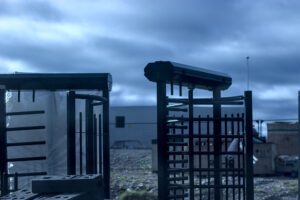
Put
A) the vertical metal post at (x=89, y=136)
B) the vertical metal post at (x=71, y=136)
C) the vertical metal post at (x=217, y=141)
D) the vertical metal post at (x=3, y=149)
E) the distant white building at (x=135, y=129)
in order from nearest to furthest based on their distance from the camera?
the vertical metal post at (x=217, y=141), the vertical metal post at (x=71, y=136), the vertical metal post at (x=89, y=136), the vertical metal post at (x=3, y=149), the distant white building at (x=135, y=129)

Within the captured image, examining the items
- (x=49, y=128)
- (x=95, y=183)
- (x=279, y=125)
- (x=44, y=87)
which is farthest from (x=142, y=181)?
(x=95, y=183)

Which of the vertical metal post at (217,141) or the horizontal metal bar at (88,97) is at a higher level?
the horizontal metal bar at (88,97)

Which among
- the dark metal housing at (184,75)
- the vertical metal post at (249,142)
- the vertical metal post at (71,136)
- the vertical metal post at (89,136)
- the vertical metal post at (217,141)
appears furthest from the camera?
the vertical metal post at (89,136)

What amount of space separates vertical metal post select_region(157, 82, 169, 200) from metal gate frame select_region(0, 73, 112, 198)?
108 cm

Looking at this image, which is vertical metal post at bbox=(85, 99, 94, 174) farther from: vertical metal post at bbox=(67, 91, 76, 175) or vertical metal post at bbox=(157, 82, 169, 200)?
vertical metal post at bbox=(157, 82, 169, 200)

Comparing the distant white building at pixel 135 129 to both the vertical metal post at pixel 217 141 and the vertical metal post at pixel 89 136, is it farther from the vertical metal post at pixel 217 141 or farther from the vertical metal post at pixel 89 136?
the vertical metal post at pixel 217 141

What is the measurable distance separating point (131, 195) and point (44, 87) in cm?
727

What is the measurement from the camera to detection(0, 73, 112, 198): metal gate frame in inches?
277

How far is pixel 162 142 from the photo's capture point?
19.6 ft

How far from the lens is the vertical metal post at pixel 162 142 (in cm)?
598

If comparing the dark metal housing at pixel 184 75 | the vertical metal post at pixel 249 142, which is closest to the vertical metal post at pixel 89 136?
the dark metal housing at pixel 184 75

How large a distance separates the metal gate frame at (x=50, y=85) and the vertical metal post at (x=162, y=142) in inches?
42.4

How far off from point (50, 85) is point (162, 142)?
2.13m

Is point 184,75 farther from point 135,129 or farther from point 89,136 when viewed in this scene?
point 135,129
